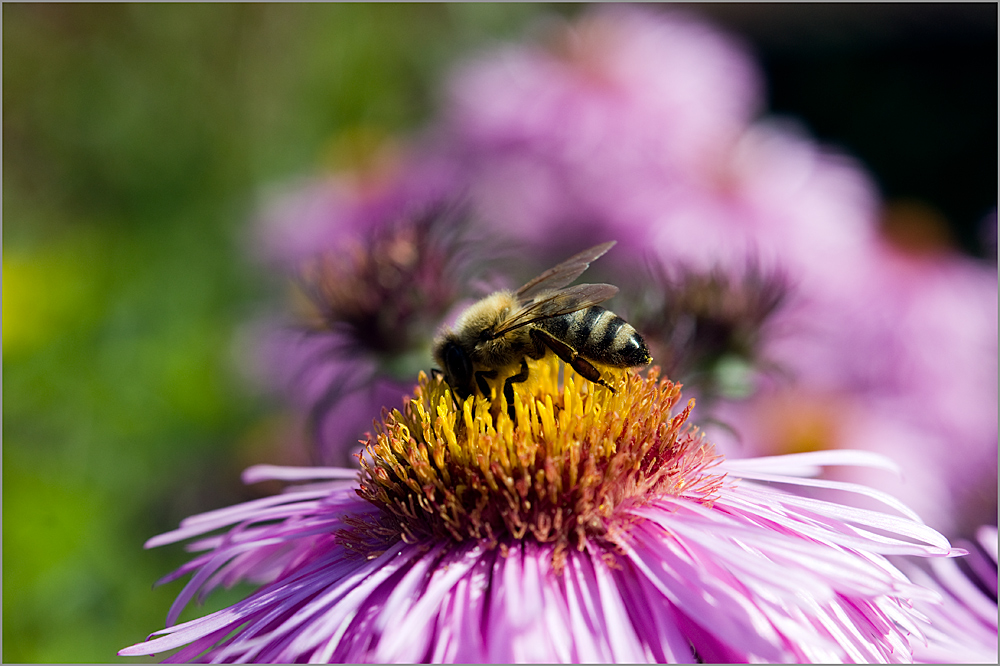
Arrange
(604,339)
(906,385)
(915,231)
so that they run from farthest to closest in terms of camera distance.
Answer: (915,231)
(906,385)
(604,339)

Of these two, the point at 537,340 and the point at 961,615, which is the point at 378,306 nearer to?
the point at 537,340

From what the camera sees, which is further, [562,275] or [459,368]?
[562,275]

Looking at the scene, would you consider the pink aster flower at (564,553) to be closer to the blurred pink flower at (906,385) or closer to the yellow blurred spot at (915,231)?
the blurred pink flower at (906,385)

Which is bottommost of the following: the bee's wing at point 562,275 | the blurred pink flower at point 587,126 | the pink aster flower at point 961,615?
the pink aster flower at point 961,615

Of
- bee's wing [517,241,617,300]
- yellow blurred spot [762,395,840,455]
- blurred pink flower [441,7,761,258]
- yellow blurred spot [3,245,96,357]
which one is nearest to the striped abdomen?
bee's wing [517,241,617,300]

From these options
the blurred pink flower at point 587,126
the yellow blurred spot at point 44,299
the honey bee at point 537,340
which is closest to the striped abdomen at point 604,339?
the honey bee at point 537,340

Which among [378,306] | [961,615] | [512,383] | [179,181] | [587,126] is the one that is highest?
[179,181]

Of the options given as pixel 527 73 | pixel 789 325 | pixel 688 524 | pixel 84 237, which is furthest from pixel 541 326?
pixel 84 237

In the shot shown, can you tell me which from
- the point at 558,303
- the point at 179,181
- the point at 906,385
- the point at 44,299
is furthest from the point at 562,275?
the point at 179,181
